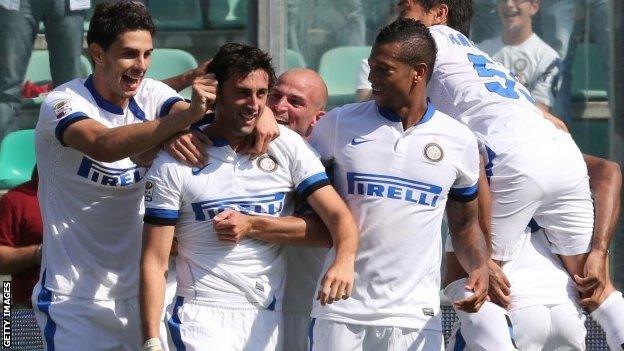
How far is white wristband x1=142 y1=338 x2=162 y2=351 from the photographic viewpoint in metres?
5.34

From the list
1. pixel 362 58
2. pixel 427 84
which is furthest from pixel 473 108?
pixel 362 58

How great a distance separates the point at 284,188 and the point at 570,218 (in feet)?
4.32

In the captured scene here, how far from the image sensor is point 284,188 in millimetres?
5566

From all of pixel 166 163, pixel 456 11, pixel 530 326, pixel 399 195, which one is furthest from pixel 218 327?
pixel 456 11

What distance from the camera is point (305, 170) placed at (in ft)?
18.1

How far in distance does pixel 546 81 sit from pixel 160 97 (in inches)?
126

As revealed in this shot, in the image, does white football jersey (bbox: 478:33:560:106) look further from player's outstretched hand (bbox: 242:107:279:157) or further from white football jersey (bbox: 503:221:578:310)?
player's outstretched hand (bbox: 242:107:279:157)

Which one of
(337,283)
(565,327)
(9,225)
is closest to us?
(337,283)

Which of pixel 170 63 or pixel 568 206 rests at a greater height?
pixel 568 206

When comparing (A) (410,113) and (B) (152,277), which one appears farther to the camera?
(A) (410,113)

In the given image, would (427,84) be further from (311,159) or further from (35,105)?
(35,105)

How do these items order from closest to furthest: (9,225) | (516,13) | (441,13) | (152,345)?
1. (152,345)
2. (441,13)
3. (9,225)
4. (516,13)

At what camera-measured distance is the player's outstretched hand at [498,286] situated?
592 centimetres

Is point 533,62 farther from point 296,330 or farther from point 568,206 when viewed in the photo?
point 296,330
